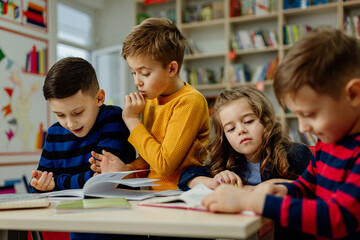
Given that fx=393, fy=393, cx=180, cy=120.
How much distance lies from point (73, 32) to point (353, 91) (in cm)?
542

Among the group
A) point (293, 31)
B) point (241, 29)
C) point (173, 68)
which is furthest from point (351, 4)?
point (173, 68)

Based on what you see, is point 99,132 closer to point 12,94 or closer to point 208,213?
point 208,213

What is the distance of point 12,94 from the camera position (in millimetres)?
4219

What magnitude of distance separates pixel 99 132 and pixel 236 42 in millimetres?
3984

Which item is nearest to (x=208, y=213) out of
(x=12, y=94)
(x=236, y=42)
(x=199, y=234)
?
(x=199, y=234)

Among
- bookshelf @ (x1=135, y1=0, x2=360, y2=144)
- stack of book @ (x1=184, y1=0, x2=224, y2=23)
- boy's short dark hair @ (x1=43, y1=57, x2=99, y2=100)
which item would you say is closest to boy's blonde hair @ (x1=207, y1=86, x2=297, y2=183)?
boy's short dark hair @ (x1=43, y1=57, x2=99, y2=100)

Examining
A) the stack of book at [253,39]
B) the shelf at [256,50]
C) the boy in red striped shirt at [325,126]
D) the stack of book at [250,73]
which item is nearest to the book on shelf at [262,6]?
the stack of book at [253,39]

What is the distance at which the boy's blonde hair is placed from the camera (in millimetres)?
1329

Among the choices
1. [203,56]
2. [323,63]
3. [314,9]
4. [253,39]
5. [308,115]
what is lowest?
[308,115]

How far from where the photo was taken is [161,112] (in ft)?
5.11

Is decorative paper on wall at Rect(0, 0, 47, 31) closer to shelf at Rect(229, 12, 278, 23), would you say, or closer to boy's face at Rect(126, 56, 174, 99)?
shelf at Rect(229, 12, 278, 23)

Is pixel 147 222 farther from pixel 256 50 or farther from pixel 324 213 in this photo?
pixel 256 50

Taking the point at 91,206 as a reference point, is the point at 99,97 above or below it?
above

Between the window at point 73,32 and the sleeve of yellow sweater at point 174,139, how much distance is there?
395 cm
